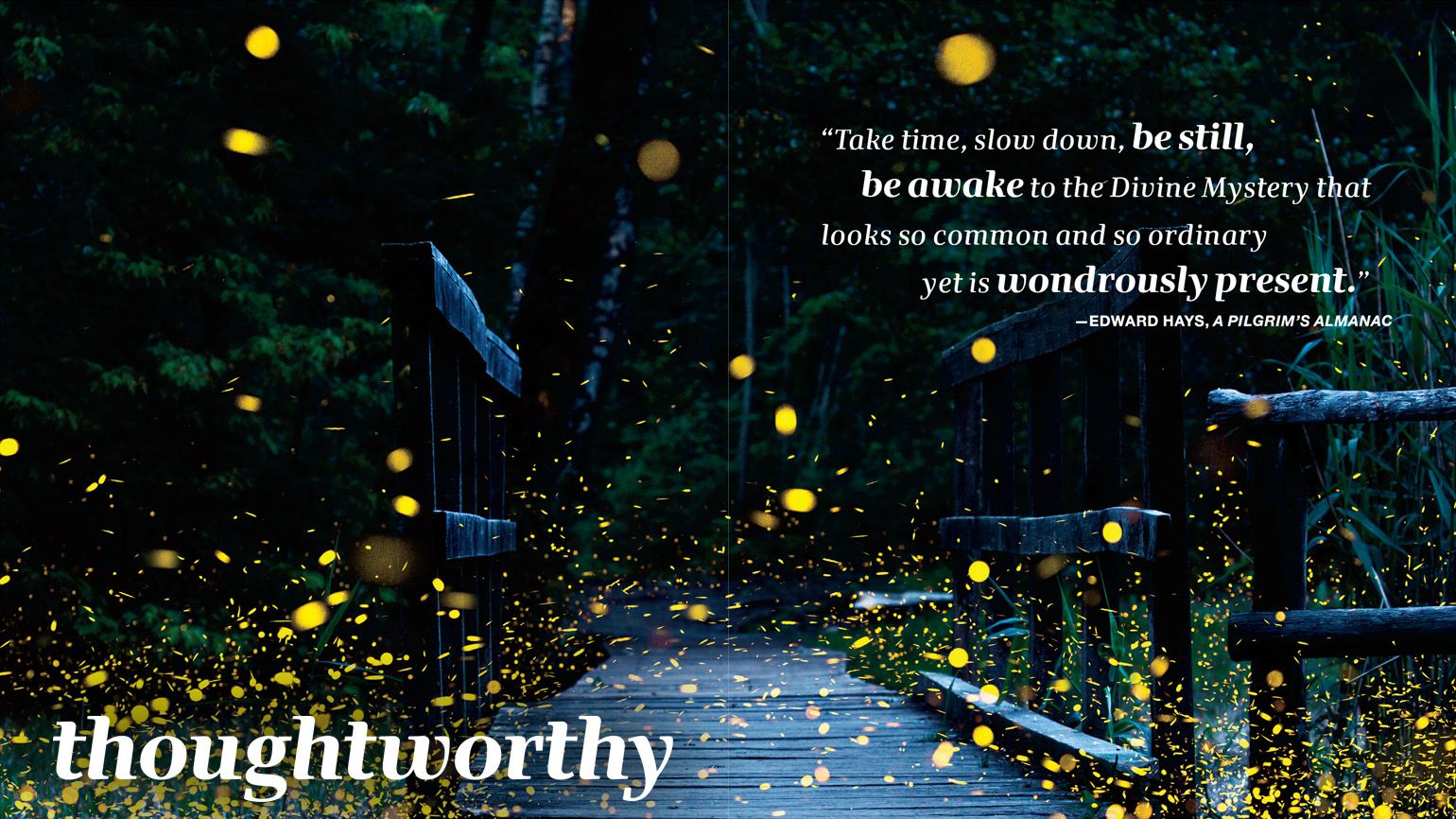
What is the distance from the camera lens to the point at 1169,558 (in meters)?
4.06

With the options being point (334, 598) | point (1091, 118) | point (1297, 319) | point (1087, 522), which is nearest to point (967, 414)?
point (1297, 319)

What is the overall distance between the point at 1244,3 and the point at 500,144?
703cm

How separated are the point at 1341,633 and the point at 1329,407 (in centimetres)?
60

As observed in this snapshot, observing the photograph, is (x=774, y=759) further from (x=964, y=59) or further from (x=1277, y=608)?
(x=964, y=59)

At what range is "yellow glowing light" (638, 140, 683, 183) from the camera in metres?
10.5

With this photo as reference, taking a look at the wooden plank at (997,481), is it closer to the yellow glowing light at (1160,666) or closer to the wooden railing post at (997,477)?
the wooden railing post at (997,477)

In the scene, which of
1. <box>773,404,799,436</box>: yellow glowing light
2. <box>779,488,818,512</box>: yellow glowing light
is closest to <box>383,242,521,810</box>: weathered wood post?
<box>779,488,818,512</box>: yellow glowing light

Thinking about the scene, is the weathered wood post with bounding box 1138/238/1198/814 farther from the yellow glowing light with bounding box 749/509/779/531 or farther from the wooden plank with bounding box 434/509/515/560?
the yellow glowing light with bounding box 749/509/779/531

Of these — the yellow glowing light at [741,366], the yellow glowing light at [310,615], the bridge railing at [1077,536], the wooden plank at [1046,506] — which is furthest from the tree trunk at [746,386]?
the wooden plank at [1046,506]

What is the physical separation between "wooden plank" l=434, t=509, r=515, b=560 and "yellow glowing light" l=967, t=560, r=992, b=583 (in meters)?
1.94

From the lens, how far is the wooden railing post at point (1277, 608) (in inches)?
155

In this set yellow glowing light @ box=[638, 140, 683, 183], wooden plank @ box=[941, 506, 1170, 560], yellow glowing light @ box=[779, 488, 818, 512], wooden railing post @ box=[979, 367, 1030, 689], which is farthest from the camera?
yellow glowing light @ box=[779, 488, 818, 512]

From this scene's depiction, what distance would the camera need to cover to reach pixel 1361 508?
4.49m

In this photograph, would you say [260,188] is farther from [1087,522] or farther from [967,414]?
[1087,522]
